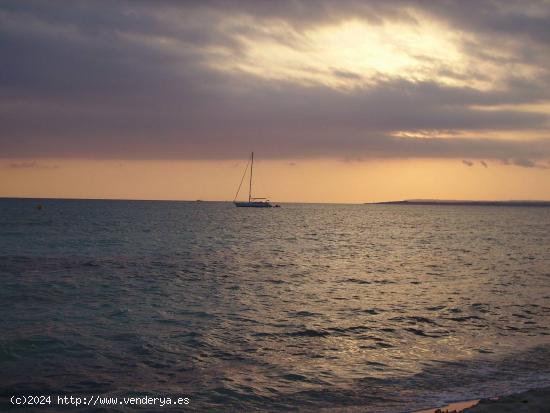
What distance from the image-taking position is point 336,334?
22.3 meters

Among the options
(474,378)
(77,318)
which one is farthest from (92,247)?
(474,378)

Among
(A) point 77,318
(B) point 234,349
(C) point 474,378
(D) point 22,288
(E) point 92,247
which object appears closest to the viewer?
(C) point 474,378

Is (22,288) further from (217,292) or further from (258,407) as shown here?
(258,407)

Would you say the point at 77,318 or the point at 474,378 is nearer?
the point at 474,378

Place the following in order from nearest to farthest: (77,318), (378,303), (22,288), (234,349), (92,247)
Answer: (234,349) → (77,318) → (378,303) → (22,288) → (92,247)

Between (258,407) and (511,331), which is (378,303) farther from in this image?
(258,407)

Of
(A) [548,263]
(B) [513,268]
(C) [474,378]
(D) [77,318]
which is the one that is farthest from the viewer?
(A) [548,263]

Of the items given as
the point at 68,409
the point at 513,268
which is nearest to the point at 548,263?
the point at 513,268

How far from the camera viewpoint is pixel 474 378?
54.9 ft

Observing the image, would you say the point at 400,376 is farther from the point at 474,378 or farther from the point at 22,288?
the point at 22,288

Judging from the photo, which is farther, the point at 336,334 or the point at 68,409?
the point at 336,334

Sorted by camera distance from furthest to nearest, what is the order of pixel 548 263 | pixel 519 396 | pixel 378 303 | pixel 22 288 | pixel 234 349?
pixel 548 263 → pixel 22 288 → pixel 378 303 → pixel 234 349 → pixel 519 396

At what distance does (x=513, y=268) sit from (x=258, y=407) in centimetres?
4181

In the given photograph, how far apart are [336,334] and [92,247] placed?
48.3 meters
